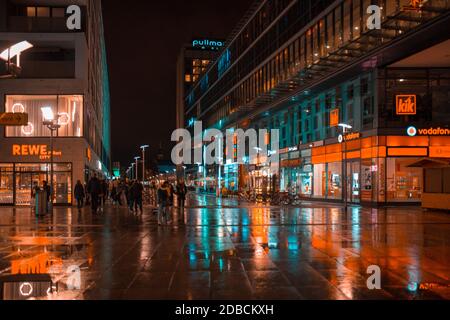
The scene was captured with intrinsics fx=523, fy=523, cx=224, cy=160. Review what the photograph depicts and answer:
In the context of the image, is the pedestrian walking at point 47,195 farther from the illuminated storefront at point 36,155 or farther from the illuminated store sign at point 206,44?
the illuminated store sign at point 206,44

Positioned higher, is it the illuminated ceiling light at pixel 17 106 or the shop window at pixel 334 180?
the illuminated ceiling light at pixel 17 106

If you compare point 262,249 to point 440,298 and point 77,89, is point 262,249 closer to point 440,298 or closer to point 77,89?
point 440,298

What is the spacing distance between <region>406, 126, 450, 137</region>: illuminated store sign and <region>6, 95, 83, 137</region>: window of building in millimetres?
23490

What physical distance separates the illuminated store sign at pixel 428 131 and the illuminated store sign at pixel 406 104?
50.3 inches

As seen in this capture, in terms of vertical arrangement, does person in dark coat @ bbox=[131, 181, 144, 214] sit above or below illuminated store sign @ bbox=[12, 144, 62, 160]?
below

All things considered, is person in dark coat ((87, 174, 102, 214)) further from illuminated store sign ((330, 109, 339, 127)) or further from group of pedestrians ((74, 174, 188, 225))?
illuminated store sign ((330, 109, 339, 127))

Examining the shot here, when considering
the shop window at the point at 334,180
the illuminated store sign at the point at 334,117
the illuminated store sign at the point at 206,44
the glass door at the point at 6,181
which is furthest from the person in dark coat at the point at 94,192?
the illuminated store sign at the point at 206,44

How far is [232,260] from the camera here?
477 inches

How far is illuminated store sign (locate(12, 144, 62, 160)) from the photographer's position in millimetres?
37062

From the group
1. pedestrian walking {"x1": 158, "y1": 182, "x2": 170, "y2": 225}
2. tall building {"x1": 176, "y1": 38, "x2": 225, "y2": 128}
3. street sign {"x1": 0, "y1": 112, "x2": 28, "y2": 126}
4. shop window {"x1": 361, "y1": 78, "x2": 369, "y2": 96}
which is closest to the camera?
street sign {"x1": 0, "y1": 112, "x2": 28, "y2": 126}

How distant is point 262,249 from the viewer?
549 inches

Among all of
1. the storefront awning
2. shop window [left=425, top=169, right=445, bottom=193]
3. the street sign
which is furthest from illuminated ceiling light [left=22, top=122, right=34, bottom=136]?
shop window [left=425, top=169, right=445, bottom=193]

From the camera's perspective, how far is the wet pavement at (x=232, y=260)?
8883 mm

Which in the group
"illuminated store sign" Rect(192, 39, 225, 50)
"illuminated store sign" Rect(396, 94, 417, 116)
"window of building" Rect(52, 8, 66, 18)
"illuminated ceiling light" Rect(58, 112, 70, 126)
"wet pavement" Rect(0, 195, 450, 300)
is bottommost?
"wet pavement" Rect(0, 195, 450, 300)
